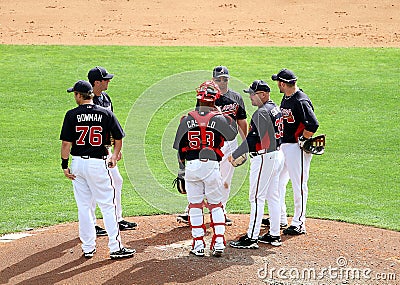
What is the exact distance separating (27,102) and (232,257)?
10028 mm

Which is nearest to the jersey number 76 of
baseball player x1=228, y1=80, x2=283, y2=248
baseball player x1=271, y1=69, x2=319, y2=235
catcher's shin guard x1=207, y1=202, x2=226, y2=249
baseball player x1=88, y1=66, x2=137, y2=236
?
baseball player x1=88, y1=66, x2=137, y2=236

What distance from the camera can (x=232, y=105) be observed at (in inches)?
309

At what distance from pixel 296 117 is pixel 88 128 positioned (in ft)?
7.50

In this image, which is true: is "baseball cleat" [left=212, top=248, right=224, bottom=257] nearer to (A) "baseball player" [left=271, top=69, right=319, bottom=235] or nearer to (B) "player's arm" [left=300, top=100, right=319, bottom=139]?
(A) "baseball player" [left=271, top=69, right=319, bottom=235]

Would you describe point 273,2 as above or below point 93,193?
above

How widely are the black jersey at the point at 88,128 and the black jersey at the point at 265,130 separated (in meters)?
1.39

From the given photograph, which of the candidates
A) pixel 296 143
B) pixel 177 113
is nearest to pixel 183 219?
pixel 296 143

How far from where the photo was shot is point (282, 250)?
688 centimetres

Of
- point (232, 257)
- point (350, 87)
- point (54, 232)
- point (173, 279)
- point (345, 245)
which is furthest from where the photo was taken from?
point (350, 87)

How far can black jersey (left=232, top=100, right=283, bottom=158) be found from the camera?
275 inches

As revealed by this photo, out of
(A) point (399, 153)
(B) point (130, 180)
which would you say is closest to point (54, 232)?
(B) point (130, 180)

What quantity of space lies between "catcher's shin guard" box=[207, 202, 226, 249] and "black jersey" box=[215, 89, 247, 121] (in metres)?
1.39

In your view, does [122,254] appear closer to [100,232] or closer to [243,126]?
[100,232]

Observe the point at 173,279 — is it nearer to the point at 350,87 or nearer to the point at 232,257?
the point at 232,257
